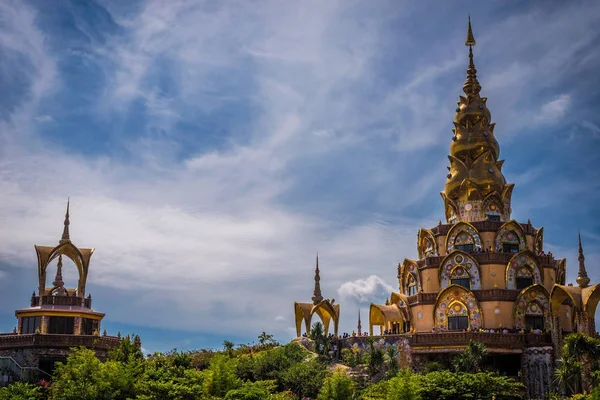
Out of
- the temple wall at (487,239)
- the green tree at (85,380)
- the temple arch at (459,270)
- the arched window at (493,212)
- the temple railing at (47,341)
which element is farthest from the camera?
the arched window at (493,212)

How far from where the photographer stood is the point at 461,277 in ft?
197

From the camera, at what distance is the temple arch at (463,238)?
61.6 metres

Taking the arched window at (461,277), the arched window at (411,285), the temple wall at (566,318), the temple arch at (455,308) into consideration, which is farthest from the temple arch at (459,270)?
the temple wall at (566,318)

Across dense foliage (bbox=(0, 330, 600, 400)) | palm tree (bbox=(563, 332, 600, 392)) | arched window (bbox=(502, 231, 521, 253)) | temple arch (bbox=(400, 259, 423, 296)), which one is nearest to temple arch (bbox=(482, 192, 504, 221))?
arched window (bbox=(502, 231, 521, 253))

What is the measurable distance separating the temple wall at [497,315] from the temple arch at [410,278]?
20.2 feet

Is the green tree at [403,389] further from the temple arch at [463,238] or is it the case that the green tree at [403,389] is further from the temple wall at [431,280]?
the temple arch at [463,238]

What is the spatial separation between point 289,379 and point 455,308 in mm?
14330

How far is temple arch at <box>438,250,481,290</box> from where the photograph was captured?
195 ft

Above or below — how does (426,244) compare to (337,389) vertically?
above

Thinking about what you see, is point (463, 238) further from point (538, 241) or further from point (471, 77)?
point (471, 77)

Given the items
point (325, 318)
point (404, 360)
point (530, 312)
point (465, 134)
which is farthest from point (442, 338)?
point (465, 134)

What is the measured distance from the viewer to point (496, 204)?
64.0 meters

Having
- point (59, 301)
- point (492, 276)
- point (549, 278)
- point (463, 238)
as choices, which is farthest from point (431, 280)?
point (59, 301)

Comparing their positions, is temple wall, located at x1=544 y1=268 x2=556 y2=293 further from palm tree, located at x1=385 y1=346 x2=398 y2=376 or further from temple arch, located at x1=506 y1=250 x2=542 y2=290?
palm tree, located at x1=385 y1=346 x2=398 y2=376
